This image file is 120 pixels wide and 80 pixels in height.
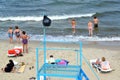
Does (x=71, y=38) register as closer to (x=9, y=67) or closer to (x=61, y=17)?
(x=9, y=67)

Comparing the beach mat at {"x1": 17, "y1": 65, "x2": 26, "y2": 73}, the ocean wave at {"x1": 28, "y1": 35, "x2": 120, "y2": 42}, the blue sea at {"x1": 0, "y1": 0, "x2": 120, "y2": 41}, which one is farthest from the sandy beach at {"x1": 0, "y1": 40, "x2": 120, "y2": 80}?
the blue sea at {"x1": 0, "y1": 0, "x2": 120, "y2": 41}

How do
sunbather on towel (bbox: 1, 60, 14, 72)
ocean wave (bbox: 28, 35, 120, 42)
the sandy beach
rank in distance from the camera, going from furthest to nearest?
ocean wave (bbox: 28, 35, 120, 42) < sunbather on towel (bbox: 1, 60, 14, 72) < the sandy beach

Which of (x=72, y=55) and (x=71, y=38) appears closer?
(x=72, y=55)

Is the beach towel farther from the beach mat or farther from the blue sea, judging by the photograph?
the blue sea

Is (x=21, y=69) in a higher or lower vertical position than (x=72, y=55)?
lower

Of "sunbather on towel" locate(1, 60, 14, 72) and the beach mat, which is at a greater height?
"sunbather on towel" locate(1, 60, 14, 72)

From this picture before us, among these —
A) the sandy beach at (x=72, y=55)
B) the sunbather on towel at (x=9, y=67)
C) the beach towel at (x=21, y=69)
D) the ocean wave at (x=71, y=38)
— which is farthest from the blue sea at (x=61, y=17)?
the sunbather on towel at (x=9, y=67)

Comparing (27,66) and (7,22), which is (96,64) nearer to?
(27,66)

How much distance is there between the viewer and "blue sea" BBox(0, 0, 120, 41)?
86.6 ft

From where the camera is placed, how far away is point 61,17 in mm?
35625

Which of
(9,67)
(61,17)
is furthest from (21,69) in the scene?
(61,17)

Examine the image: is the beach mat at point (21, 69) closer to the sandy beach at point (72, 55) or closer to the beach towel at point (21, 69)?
the beach towel at point (21, 69)

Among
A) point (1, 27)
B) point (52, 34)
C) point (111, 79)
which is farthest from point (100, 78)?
point (1, 27)

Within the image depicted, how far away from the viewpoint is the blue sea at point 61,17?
A: 2639cm
